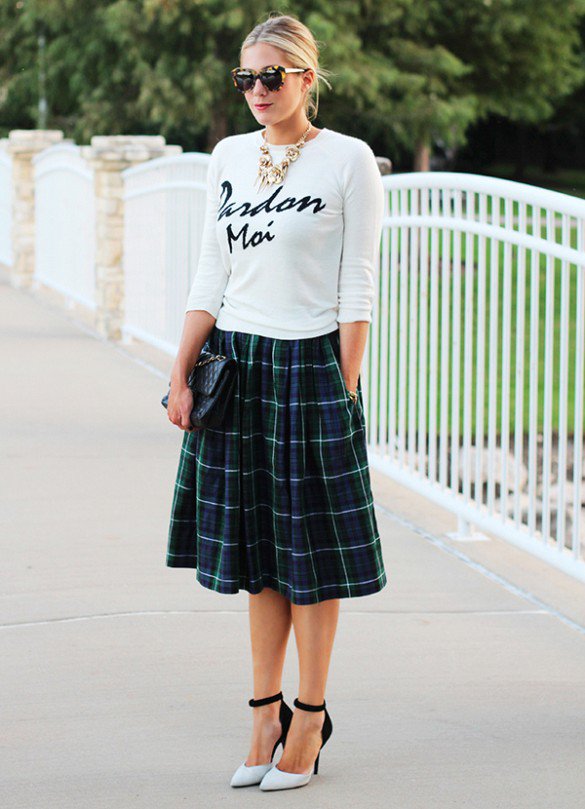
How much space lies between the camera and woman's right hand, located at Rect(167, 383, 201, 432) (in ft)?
11.6

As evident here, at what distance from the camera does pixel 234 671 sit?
440 cm

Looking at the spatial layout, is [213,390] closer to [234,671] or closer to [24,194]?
[234,671]

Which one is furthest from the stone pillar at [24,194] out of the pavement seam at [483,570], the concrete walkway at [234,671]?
the pavement seam at [483,570]

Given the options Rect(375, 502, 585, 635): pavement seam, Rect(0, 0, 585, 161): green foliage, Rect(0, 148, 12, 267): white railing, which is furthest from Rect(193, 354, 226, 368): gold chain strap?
Rect(0, 0, 585, 161): green foliage

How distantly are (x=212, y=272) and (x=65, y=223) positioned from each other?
33.2ft

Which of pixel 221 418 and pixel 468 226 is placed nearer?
pixel 221 418

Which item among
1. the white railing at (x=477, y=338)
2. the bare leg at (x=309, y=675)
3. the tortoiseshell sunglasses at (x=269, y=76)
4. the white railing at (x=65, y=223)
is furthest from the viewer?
the white railing at (x=65, y=223)

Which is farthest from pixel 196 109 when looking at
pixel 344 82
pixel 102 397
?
pixel 102 397

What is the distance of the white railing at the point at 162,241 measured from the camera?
9.55 m

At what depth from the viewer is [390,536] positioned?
6.00 meters

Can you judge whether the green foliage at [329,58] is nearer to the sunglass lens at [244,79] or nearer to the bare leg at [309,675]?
the sunglass lens at [244,79]

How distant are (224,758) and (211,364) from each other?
41.2 inches

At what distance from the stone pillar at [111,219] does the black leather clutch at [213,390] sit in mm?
8053

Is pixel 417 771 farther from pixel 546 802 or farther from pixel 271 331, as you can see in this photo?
pixel 271 331
